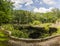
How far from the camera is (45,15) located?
660 inches

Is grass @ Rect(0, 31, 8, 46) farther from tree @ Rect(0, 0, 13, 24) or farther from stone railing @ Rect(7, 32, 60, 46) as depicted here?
tree @ Rect(0, 0, 13, 24)

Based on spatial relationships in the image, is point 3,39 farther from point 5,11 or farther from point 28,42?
point 5,11

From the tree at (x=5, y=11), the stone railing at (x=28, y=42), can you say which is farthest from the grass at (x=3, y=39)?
the tree at (x=5, y=11)

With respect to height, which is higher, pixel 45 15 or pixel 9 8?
pixel 9 8

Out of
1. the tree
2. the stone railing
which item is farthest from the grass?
the tree

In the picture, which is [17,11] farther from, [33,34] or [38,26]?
[33,34]

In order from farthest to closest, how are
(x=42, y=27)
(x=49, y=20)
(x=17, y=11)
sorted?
(x=49, y=20), (x=17, y=11), (x=42, y=27)

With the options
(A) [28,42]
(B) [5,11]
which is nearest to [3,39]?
(A) [28,42]

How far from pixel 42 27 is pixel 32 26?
0.62m

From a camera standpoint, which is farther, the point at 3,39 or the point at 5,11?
the point at 5,11

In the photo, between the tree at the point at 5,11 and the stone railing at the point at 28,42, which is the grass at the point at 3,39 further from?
the tree at the point at 5,11

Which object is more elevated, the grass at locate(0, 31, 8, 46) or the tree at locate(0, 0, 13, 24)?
the tree at locate(0, 0, 13, 24)

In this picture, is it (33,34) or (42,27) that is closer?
(33,34)

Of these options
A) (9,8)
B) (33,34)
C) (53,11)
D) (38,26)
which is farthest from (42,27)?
(53,11)
